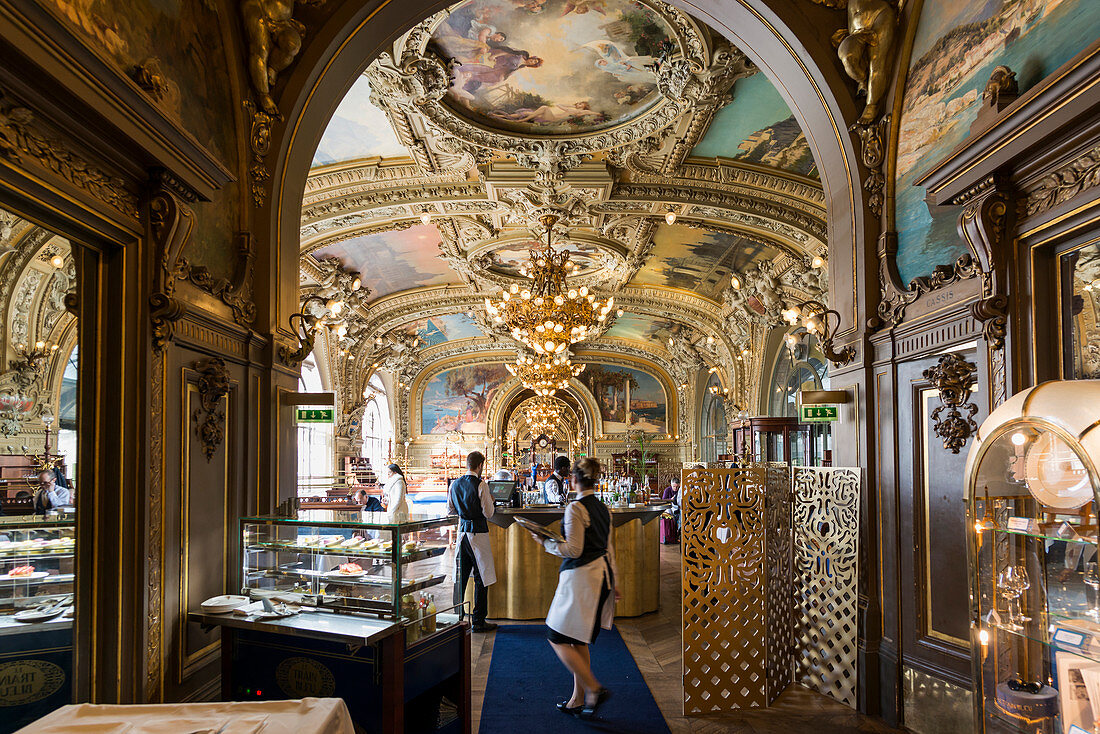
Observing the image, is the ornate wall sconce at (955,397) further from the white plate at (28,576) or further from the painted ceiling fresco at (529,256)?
the painted ceiling fresco at (529,256)

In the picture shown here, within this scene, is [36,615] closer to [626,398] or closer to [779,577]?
[779,577]

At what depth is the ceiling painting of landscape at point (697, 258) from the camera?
512 inches

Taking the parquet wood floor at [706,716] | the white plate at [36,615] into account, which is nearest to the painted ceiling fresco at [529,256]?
the parquet wood floor at [706,716]

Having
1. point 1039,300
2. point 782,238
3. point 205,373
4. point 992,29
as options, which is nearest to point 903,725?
point 1039,300

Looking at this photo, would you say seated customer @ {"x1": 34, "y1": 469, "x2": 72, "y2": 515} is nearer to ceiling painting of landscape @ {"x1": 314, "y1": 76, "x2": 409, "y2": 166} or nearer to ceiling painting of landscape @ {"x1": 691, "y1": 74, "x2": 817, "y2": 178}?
ceiling painting of landscape @ {"x1": 314, "y1": 76, "x2": 409, "y2": 166}

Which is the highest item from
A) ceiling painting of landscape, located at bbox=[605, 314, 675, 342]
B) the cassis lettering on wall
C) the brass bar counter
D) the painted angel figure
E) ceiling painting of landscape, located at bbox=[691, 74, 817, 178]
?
the painted angel figure

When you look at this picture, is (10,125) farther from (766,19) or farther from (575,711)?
(766,19)

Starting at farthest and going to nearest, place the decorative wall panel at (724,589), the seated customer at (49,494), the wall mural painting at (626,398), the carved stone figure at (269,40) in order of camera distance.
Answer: the wall mural painting at (626,398) < the decorative wall panel at (724,589) < the carved stone figure at (269,40) < the seated customer at (49,494)

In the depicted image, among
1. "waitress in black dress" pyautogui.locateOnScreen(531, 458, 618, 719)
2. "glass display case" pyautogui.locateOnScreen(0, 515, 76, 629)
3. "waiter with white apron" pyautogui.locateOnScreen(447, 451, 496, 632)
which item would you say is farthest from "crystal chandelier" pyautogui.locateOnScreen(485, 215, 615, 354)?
"glass display case" pyautogui.locateOnScreen(0, 515, 76, 629)

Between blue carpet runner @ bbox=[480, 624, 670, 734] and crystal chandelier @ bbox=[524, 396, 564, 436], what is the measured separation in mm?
20778

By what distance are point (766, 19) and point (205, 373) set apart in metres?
5.02

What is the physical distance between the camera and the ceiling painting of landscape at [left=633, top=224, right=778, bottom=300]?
1301 cm

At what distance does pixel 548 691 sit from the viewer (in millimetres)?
5207

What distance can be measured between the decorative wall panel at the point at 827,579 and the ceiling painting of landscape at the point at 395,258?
9.41 m
